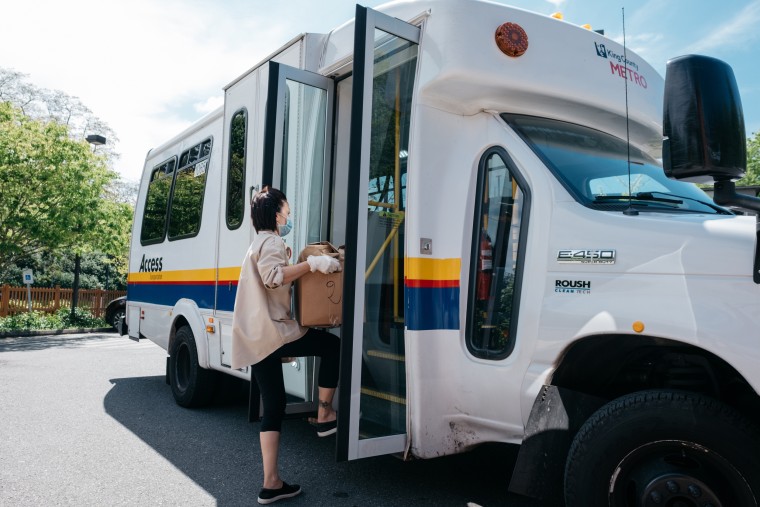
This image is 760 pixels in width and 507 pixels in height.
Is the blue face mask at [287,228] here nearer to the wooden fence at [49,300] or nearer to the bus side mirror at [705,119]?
the bus side mirror at [705,119]

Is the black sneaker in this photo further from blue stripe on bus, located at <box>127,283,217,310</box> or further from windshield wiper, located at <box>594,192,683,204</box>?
windshield wiper, located at <box>594,192,683,204</box>

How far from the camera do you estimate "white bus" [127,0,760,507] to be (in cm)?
266

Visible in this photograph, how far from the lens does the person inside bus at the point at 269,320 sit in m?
3.69

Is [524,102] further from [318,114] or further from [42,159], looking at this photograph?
[42,159]

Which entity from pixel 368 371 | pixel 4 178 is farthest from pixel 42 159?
pixel 368 371

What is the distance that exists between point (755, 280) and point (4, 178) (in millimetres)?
17966

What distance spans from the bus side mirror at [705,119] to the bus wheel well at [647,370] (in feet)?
2.73

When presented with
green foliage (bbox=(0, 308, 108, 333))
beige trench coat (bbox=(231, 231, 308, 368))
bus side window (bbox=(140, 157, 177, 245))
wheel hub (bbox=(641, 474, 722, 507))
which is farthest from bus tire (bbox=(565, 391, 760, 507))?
green foliage (bbox=(0, 308, 108, 333))

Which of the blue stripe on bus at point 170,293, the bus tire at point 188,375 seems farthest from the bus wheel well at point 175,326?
the blue stripe on bus at point 170,293

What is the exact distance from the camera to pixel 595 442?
109 inches

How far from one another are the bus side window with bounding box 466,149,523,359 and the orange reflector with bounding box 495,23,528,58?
0.60 metres

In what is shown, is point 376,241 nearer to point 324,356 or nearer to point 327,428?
point 324,356

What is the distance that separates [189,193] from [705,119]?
17.9ft

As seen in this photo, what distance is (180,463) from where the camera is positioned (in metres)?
4.61
